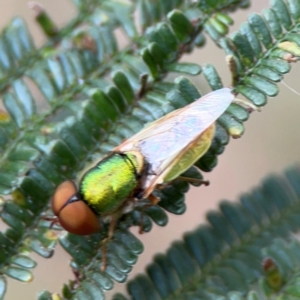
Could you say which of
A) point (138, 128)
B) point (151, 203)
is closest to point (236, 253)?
point (151, 203)

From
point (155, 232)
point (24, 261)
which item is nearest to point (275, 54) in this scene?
point (24, 261)

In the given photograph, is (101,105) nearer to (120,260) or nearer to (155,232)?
(120,260)

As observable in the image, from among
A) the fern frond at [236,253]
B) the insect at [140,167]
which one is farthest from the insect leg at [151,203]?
the fern frond at [236,253]

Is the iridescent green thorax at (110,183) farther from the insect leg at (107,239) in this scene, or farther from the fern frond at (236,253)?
the fern frond at (236,253)

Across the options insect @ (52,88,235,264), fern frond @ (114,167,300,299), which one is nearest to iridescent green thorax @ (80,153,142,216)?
insect @ (52,88,235,264)

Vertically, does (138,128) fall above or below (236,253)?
above

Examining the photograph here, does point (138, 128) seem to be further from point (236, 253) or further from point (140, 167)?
point (236, 253)
